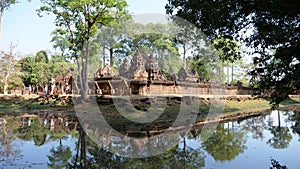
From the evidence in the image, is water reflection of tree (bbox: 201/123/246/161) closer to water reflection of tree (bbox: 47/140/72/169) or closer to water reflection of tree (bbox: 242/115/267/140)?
water reflection of tree (bbox: 242/115/267/140)

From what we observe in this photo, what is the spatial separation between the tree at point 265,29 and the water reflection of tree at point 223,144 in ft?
6.50

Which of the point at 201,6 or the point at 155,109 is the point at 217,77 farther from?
the point at 201,6

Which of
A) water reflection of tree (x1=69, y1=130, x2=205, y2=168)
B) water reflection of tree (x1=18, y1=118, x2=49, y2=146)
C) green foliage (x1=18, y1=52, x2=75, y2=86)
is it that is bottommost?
water reflection of tree (x1=18, y1=118, x2=49, y2=146)

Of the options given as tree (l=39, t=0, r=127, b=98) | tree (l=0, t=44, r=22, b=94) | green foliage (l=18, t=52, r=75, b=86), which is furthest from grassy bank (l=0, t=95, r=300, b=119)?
green foliage (l=18, t=52, r=75, b=86)

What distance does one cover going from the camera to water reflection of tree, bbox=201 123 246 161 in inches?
290

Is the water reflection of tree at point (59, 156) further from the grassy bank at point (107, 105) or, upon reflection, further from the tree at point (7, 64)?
the tree at point (7, 64)

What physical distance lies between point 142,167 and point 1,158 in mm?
3530

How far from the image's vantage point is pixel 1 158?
6.52m

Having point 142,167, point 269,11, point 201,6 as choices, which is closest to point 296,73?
point 269,11

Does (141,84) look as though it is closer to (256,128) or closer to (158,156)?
(256,128)

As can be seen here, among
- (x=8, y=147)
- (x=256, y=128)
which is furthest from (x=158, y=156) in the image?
(x=256, y=128)

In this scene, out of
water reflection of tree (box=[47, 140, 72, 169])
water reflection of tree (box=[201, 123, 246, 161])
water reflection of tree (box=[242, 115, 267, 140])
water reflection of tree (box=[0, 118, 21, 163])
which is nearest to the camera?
water reflection of tree (box=[47, 140, 72, 169])

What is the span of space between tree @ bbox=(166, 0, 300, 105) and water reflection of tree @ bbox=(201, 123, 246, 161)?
1.98 m

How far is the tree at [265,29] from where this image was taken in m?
7.50
